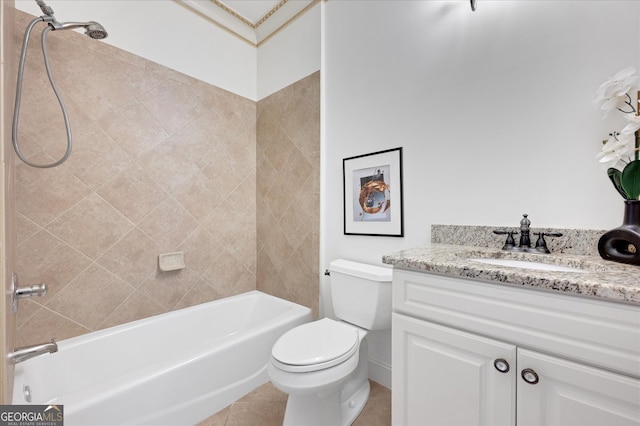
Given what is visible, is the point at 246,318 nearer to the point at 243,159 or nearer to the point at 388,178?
the point at 243,159

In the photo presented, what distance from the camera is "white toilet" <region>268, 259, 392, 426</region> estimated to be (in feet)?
3.78

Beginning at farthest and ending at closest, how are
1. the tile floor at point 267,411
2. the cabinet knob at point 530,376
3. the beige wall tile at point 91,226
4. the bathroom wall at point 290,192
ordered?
the bathroom wall at point 290,192, the beige wall tile at point 91,226, the tile floor at point 267,411, the cabinet knob at point 530,376

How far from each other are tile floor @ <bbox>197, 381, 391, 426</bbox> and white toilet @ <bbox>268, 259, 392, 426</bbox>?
0.21ft

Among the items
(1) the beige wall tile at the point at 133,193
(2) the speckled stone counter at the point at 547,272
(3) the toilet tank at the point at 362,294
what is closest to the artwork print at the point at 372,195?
(3) the toilet tank at the point at 362,294

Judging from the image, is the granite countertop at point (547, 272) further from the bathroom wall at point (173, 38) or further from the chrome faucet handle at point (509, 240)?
the bathroom wall at point (173, 38)

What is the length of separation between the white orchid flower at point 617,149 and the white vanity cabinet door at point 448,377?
2.31 ft

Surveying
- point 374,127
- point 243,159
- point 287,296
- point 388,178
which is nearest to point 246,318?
point 287,296

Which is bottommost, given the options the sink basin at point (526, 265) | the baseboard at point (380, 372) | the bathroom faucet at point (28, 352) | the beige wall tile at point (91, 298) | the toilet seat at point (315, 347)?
the baseboard at point (380, 372)

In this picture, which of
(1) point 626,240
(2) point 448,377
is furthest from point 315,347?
(1) point 626,240

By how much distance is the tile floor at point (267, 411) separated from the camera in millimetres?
1418

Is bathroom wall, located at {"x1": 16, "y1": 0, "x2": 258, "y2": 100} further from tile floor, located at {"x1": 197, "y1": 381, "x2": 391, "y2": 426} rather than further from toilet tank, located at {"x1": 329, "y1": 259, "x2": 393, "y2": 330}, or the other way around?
tile floor, located at {"x1": 197, "y1": 381, "x2": 391, "y2": 426}

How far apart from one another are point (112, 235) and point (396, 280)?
1715 mm

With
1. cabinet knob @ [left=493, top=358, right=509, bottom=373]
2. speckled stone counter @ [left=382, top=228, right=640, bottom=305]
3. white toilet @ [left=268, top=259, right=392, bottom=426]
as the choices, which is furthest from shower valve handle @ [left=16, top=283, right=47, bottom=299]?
cabinet knob @ [left=493, top=358, right=509, bottom=373]

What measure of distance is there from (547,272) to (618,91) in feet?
2.24
